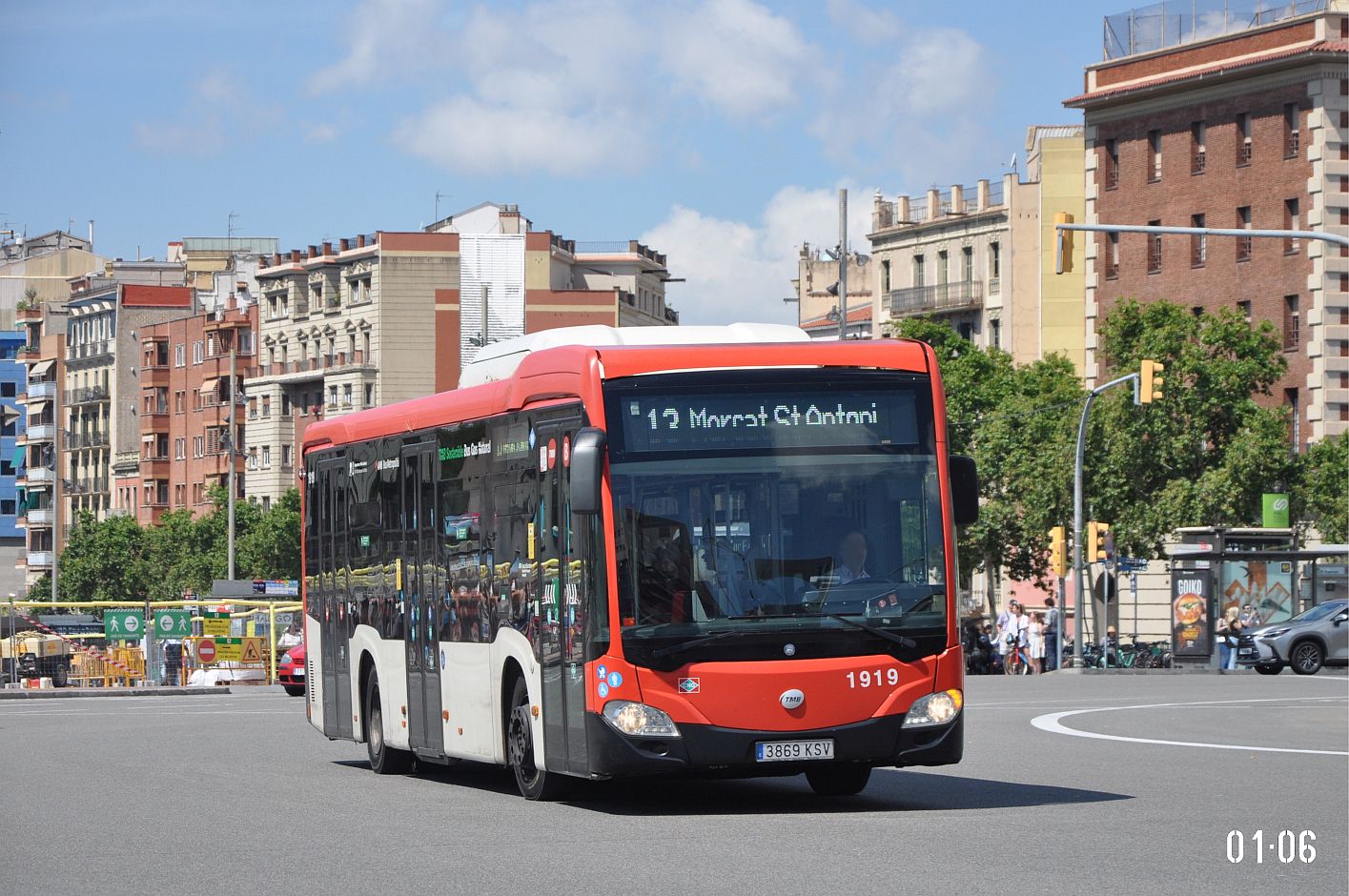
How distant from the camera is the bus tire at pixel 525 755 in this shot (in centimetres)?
1764

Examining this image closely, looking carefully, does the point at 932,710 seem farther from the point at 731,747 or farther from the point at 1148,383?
the point at 1148,383

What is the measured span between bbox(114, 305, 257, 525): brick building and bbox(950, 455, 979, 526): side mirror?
4879 inches

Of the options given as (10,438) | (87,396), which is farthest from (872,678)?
(10,438)

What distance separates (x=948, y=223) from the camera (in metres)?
106

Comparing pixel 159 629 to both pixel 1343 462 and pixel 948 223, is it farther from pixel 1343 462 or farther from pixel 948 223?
pixel 948 223

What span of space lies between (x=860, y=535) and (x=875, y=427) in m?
0.76

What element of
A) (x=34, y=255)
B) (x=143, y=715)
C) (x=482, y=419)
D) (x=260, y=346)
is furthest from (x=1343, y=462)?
(x=34, y=255)

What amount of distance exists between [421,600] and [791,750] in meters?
4.85

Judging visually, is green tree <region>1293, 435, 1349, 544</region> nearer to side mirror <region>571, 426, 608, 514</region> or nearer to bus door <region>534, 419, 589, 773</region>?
bus door <region>534, 419, 589, 773</region>
